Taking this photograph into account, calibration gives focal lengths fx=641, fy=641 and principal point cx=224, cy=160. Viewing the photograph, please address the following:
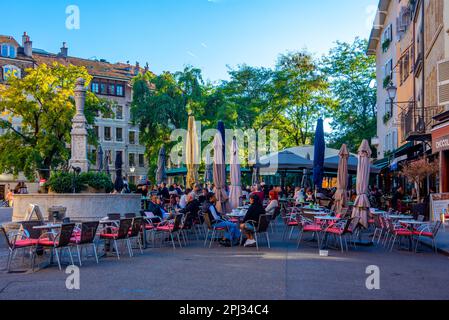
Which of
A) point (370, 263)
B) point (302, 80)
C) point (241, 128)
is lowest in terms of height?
point (370, 263)

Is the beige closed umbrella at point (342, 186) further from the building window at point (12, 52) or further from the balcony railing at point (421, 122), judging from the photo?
the building window at point (12, 52)

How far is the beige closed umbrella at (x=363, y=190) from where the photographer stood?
55.4 feet

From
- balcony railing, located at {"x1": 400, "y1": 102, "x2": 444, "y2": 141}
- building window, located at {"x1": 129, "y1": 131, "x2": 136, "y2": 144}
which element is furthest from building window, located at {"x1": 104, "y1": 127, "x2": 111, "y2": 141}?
balcony railing, located at {"x1": 400, "y1": 102, "x2": 444, "y2": 141}

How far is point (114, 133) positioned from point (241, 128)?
34.7 meters

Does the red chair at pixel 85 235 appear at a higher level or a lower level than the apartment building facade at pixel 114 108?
lower

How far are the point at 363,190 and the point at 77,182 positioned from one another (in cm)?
950

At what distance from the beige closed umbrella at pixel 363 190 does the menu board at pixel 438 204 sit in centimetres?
474

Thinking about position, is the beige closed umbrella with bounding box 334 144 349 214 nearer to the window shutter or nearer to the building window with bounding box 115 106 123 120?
the window shutter

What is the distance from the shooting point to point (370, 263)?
1245 centimetres

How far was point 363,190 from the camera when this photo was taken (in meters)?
17.2

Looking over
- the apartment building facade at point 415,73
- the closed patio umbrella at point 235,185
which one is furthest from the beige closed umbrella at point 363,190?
the closed patio umbrella at point 235,185

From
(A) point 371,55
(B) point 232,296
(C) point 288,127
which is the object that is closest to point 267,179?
(C) point 288,127

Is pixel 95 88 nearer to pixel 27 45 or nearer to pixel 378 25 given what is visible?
pixel 27 45
